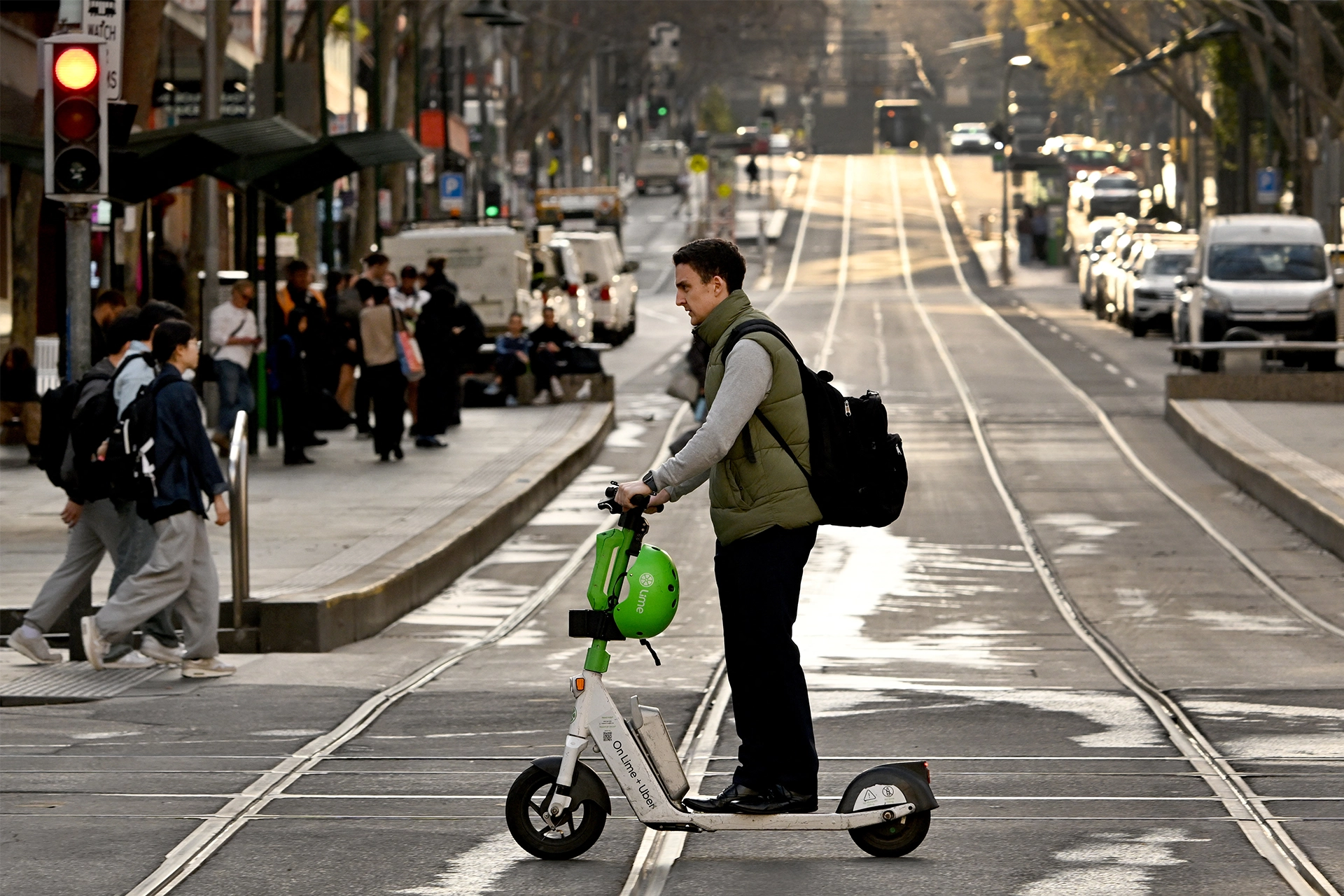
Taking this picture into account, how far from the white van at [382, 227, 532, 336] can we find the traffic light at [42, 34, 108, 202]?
23.2m

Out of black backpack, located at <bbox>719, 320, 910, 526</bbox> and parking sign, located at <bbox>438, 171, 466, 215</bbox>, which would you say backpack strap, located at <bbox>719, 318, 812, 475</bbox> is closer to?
black backpack, located at <bbox>719, 320, 910, 526</bbox>

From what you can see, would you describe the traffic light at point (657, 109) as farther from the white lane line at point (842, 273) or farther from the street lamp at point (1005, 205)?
the street lamp at point (1005, 205)

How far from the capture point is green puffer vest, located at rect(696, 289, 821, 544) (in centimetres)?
679

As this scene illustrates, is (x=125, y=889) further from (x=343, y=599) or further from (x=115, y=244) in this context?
(x=115, y=244)

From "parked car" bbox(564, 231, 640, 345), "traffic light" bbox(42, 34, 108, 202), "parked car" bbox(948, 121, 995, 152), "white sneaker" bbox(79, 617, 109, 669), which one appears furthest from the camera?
"parked car" bbox(948, 121, 995, 152)

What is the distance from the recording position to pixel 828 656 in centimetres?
1251

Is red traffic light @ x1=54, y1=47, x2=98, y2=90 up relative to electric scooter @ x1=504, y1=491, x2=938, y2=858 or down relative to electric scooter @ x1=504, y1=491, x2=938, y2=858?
up

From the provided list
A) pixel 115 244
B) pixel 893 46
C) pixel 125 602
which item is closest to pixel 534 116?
pixel 115 244

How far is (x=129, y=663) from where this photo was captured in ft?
38.1

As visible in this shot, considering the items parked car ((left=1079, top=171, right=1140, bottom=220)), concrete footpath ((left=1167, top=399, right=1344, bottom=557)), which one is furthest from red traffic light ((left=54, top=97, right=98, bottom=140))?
parked car ((left=1079, top=171, right=1140, bottom=220))

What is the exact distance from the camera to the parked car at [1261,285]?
113ft

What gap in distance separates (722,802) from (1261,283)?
29720 mm

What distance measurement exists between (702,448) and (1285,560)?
11.3m

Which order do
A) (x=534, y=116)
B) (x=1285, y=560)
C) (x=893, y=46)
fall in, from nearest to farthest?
(x=1285, y=560) → (x=534, y=116) → (x=893, y=46)
